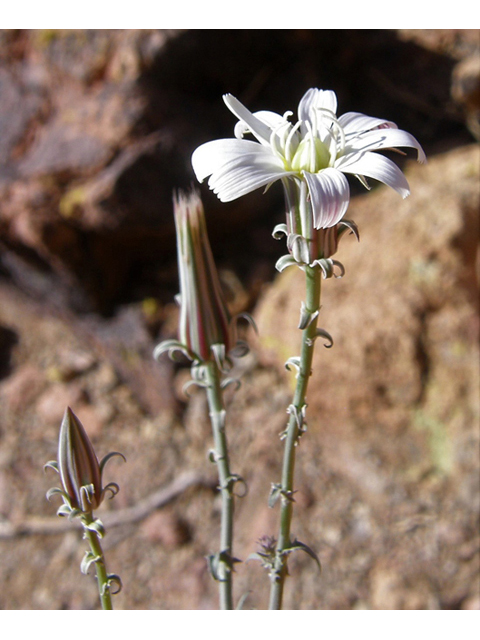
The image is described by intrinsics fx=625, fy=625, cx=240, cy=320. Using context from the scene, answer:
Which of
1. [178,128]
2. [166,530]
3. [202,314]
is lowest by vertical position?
[166,530]

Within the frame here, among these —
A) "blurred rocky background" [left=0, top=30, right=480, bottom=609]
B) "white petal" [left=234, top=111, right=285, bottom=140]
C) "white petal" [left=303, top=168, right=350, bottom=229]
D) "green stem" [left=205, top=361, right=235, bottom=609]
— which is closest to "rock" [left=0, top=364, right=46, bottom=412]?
"blurred rocky background" [left=0, top=30, right=480, bottom=609]

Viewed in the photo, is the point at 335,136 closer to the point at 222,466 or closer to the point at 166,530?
the point at 222,466

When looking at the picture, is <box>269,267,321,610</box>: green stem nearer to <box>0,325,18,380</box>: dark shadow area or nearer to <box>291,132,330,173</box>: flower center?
<box>291,132,330,173</box>: flower center

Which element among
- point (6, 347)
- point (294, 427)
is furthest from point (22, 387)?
point (294, 427)

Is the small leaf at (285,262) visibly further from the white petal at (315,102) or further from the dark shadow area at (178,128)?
the dark shadow area at (178,128)

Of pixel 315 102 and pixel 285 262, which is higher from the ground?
pixel 315 102

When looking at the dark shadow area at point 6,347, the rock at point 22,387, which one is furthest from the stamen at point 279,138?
the dark shadow area at point 6,347

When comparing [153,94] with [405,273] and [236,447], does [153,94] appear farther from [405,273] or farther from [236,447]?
[236,447]

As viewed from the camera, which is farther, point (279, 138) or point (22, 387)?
point (22, 387)
